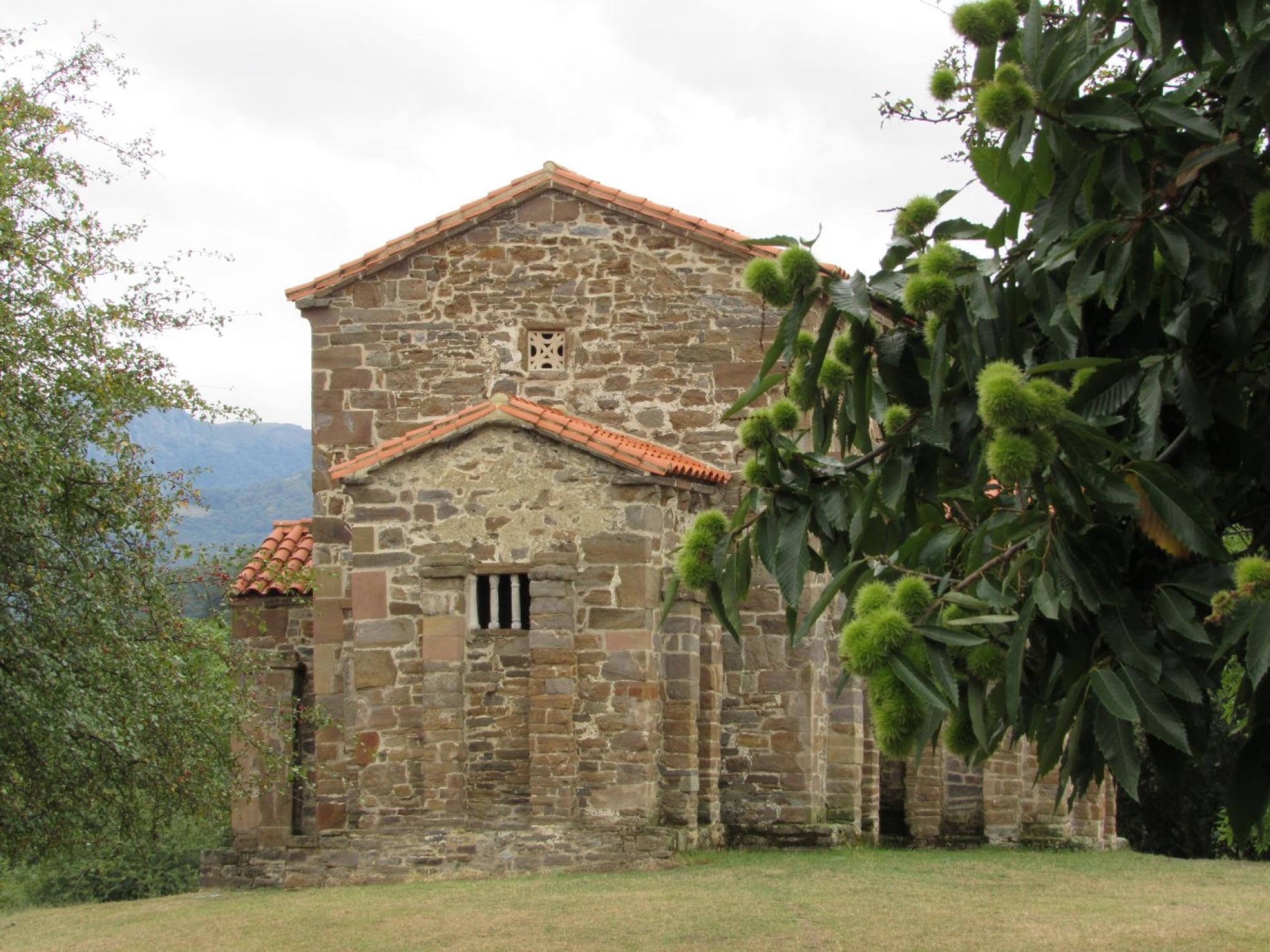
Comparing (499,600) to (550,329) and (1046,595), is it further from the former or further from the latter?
(1046,595)

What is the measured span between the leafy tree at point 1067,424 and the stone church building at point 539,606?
9.05m

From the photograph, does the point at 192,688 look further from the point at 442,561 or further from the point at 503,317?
the point at 503,317

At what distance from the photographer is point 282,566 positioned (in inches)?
717

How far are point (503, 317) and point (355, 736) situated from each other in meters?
4.93

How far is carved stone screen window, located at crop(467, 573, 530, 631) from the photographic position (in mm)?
16094

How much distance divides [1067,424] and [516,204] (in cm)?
1384

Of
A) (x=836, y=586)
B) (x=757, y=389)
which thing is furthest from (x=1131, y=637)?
(x=757, y=389)

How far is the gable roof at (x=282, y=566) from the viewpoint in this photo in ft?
58.7

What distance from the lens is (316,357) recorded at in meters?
18.3

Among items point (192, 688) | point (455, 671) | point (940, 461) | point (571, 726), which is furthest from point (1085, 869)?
point (940, 461)

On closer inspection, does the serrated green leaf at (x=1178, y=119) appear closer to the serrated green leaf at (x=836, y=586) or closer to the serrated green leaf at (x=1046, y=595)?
the serrated green leaf at (x=1046, y=595)

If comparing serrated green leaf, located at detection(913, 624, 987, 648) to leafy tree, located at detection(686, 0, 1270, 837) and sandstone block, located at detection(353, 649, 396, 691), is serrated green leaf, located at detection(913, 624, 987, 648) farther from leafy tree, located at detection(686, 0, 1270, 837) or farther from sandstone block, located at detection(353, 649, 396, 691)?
→ sandstone block, located at detection(353, 649, 396, 691)

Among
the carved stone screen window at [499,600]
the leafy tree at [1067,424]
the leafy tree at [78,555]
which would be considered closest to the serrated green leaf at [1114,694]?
the leafy tree at [1067,424]

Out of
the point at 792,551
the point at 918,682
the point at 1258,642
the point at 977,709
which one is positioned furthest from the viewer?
the point at 792,551
